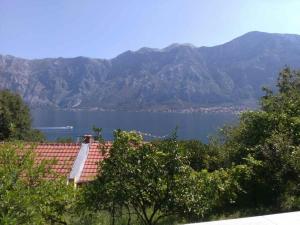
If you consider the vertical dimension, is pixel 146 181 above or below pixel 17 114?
above

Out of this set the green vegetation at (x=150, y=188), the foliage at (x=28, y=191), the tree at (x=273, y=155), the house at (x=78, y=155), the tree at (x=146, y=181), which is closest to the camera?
the foliage at (x=28, y=191)

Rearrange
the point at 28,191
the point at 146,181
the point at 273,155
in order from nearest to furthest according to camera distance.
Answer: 1. the point at 28,191
2. the point at 146,181
3. the point at 273,155

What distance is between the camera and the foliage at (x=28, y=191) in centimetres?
545

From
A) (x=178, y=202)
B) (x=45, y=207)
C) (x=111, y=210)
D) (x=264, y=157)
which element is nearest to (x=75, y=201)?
(x=111, y=210)

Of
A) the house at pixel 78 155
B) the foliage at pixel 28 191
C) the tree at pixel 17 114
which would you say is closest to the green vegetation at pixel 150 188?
the foliage at pixel 28 191

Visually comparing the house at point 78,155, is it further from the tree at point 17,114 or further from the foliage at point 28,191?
the tree at point 17,114

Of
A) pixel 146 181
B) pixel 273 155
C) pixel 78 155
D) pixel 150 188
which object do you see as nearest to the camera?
pixel 146 181

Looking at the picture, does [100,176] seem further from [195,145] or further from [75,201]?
[195,145]

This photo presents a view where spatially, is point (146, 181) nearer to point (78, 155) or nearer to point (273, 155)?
point (273, 155)

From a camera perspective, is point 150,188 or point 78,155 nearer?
point 150,188

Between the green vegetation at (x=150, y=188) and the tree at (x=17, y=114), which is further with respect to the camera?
the tree at (x=17, y=114)

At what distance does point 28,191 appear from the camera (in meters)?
6.23

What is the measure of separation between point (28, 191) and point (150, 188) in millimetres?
2633

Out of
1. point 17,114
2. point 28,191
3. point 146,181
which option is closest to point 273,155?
point 146,181
